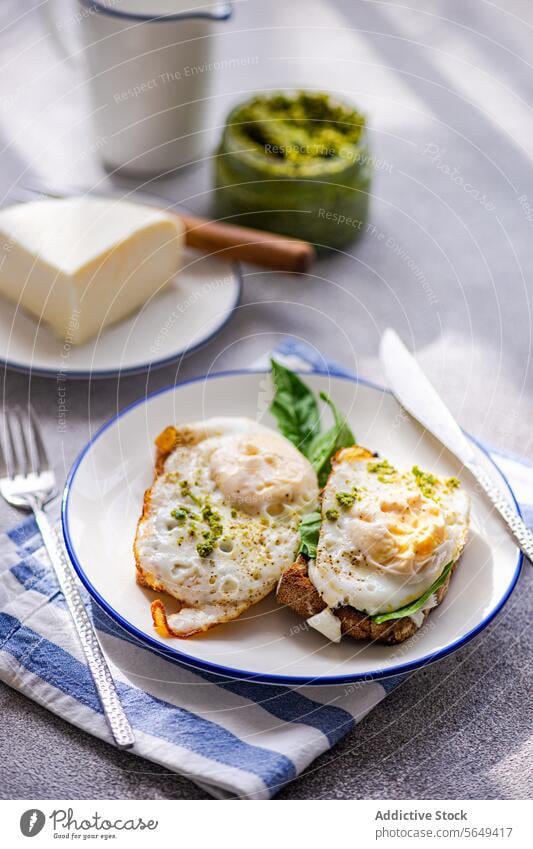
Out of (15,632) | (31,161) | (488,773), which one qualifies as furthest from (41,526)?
(31,161)

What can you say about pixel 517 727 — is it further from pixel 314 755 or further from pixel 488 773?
pixel 314 755

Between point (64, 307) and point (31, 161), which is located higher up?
point (31, 161)

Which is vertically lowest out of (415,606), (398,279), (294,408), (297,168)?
(415,606)

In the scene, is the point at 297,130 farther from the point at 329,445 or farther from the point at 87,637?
the point at 87,637

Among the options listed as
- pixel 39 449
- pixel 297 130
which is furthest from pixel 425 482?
pixel 297 130

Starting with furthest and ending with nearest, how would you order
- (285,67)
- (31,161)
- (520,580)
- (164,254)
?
(285,67)
(31,161)
(164,254)
(520,580)

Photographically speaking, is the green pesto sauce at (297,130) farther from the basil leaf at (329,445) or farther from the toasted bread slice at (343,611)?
the toasted bread slice at (343,611)
